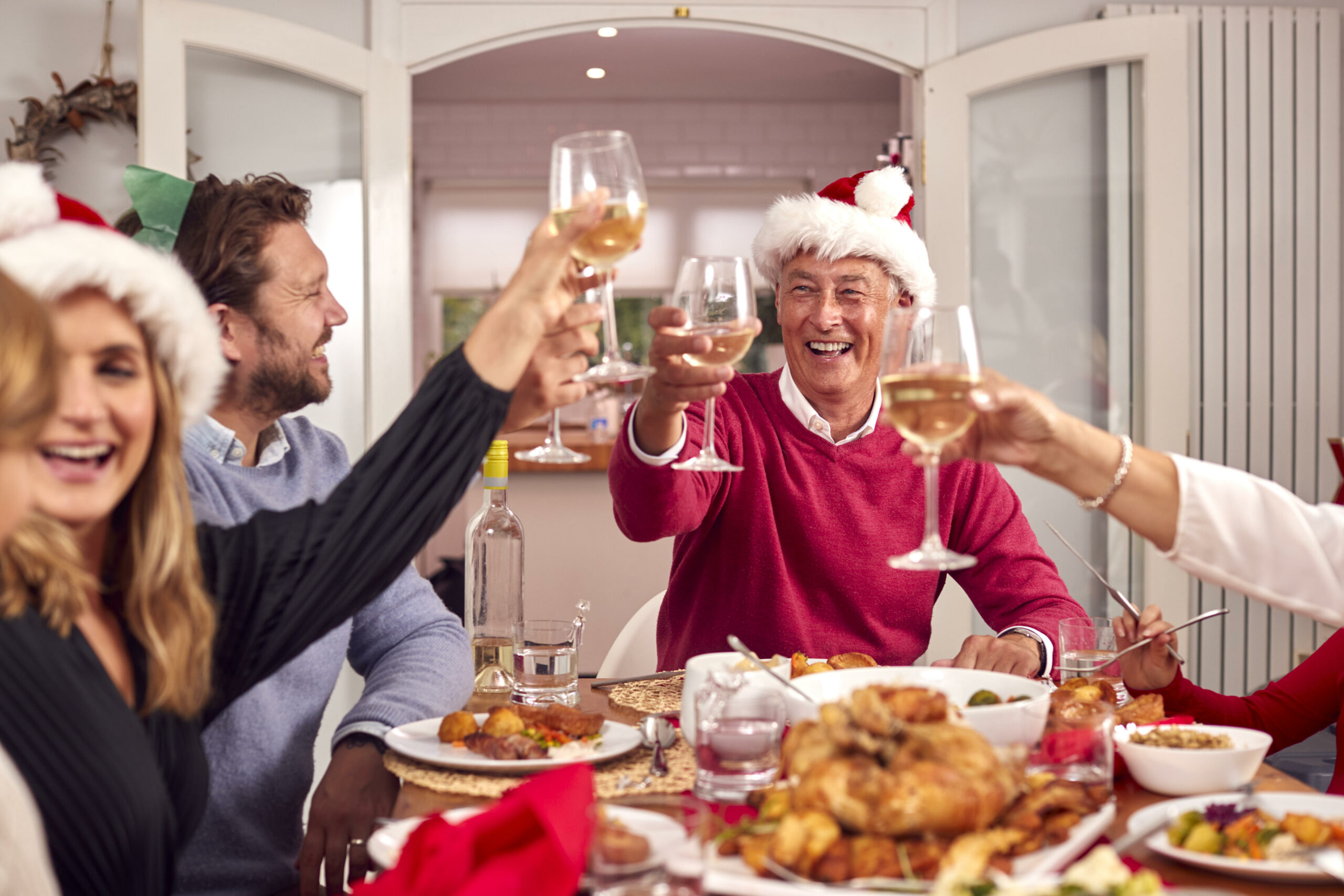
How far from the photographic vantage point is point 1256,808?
854 millimetres

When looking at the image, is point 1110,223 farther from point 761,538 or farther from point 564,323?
point 564,323

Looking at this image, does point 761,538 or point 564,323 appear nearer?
point 564,323

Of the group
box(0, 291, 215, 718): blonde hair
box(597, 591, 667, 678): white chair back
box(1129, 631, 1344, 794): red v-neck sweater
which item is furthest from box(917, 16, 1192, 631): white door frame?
box(0, 291, 215, 718): blonde hair

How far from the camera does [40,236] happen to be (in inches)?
35.5

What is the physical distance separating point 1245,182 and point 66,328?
3.52m

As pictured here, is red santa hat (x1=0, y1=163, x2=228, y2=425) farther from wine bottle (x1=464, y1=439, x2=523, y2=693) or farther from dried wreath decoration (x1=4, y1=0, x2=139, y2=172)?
dried wreath decoration (x1=4, y1=0, x2=139, y2=172)

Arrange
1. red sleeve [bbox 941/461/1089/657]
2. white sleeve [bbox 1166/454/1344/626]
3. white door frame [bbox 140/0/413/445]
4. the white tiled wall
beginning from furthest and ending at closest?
1. the white tiled wall
2. white door frame [bbox 140/0/413/445]
3. red sleeve [bbox 941/461/1089/657]
4. white sleeve [bbox 1166/454/1344/626]

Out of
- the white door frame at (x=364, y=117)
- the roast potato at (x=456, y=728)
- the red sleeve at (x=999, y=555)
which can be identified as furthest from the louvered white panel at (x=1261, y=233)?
the roast potato at (x=456, y=728)

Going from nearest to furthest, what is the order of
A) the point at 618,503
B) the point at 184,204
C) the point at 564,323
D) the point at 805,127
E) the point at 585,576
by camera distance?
1. the point at 564,323
2. the point at 184,204
3. the point at 618,503
4. the point at 585,576
5. the point at 805,127

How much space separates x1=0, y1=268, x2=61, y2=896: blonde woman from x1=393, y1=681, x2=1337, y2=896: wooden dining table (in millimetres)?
277

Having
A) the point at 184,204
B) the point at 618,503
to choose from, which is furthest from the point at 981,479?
the point at 184,204

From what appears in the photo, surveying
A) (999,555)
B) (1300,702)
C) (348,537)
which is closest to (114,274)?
(348,537)

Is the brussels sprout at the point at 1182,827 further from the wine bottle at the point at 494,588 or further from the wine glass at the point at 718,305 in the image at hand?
the wine bottle at the point at 494,588

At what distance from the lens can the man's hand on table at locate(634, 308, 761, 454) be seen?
118 centimetres
